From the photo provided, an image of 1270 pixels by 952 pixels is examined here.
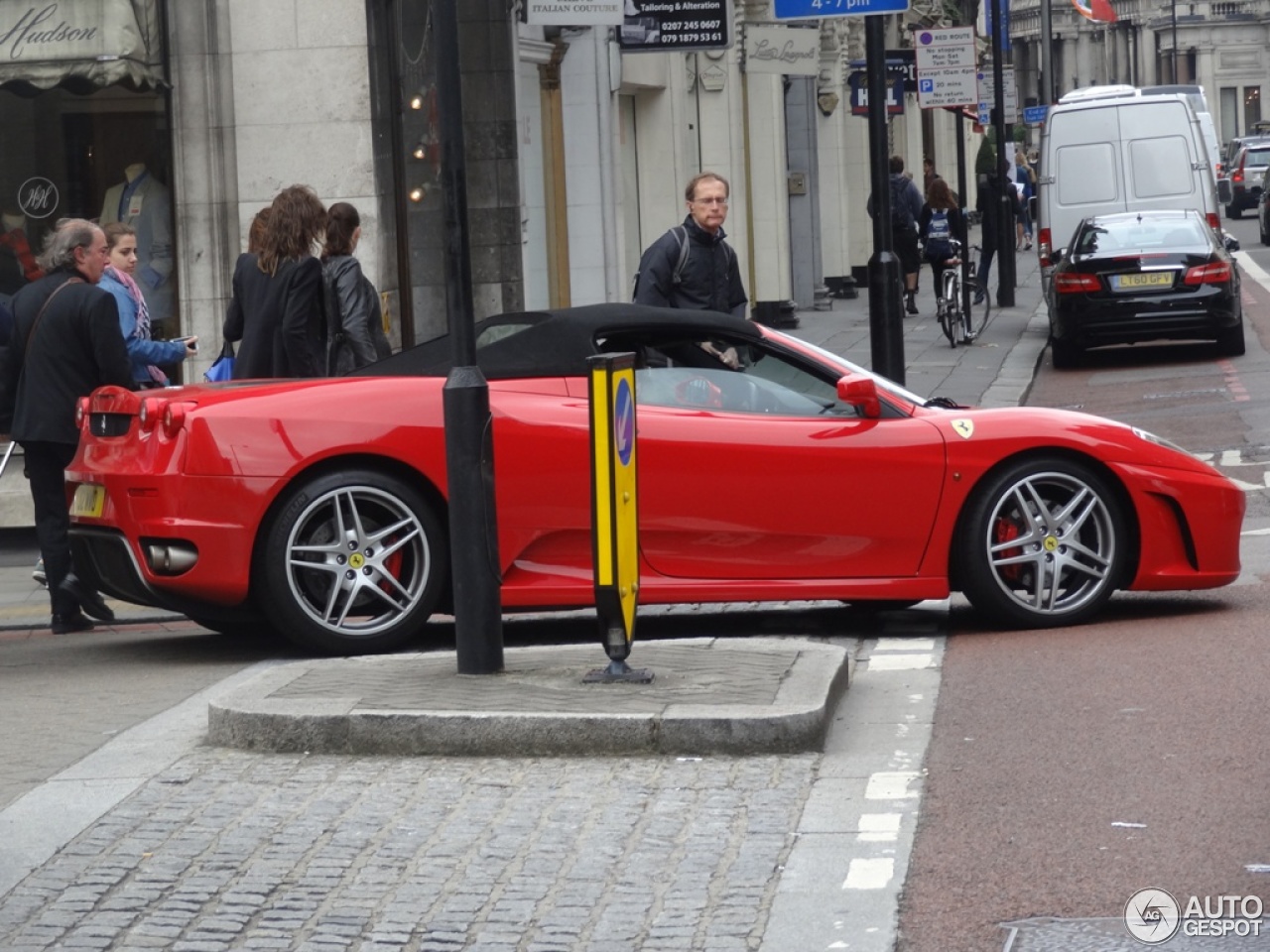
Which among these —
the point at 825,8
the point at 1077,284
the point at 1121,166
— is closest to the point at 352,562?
the point at 825,8

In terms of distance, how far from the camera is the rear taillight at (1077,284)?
22.1 m

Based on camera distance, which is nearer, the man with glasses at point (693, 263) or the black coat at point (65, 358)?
the black coat at point (65, 358)

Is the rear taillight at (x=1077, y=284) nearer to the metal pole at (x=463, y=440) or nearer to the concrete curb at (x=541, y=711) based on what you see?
the concrete curb at (x=541, y=711)

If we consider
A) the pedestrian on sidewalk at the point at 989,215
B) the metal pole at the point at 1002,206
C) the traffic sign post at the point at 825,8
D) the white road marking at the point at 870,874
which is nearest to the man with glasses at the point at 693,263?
the traffic sign post at the point at 825,8

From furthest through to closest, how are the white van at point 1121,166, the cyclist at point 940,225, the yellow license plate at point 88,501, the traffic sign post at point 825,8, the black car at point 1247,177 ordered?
the black car at point 1247,177, the white van at point 1121,166, the cyclist at point 940,225, the traffic sign post at point 825,8, the yellow license plate at point 88,501

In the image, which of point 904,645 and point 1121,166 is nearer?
point 904,645

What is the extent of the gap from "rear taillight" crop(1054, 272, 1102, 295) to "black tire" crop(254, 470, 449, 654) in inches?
570

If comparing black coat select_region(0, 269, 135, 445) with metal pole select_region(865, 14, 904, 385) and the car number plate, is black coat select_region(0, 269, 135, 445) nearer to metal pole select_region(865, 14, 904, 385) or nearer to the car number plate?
metal pole select_region(865, 14, 904, 385)

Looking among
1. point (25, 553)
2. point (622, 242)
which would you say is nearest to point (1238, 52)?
point (622, 242)

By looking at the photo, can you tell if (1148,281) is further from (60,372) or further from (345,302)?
(60,372)

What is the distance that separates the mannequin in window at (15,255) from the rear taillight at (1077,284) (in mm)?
11122

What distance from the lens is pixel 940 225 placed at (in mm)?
27312

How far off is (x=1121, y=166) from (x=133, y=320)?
1873 cm

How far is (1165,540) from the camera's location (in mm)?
8883
